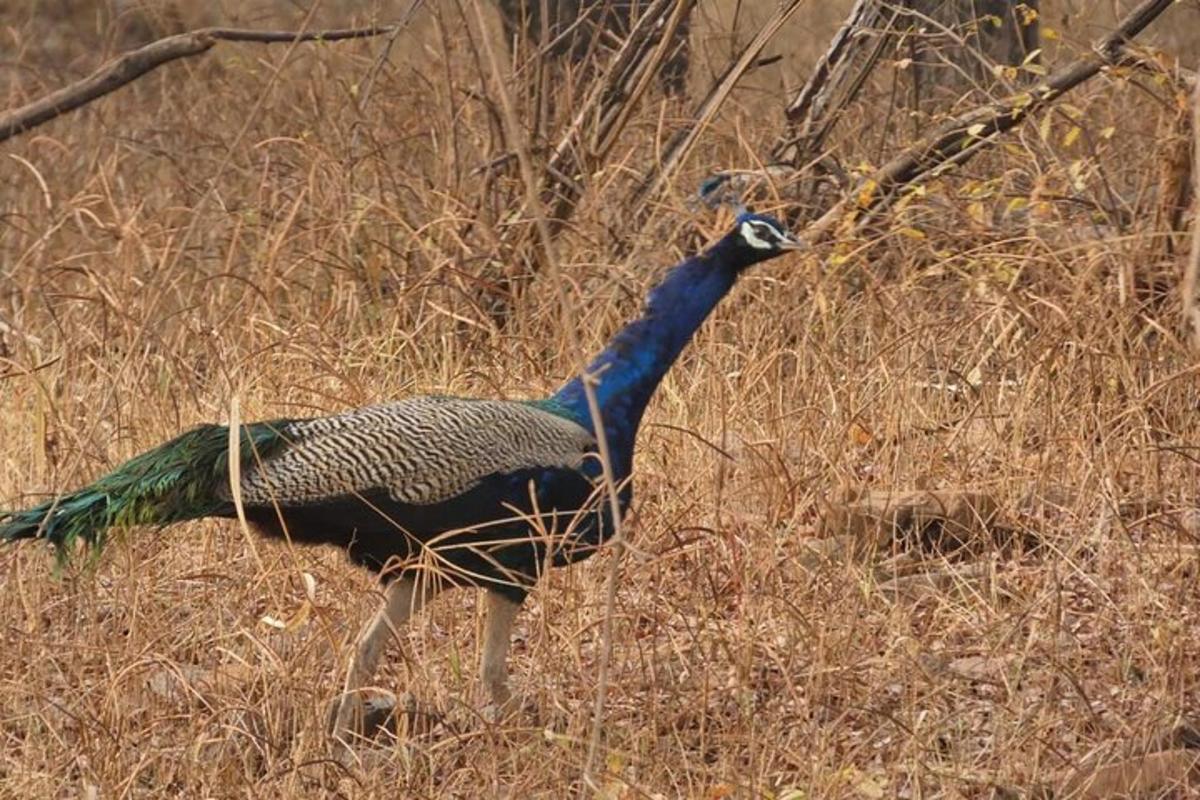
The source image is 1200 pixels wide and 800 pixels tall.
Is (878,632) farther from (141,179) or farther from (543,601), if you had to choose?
(141,179)

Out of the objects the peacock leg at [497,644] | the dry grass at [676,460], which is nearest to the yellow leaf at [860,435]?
the dry grass at [676,460]

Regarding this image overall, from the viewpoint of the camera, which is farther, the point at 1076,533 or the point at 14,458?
the point at 14,458

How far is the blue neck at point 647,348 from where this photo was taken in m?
4.09

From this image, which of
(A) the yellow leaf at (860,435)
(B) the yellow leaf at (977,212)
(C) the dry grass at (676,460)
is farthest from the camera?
(B) the yellow leaf at (977,212)

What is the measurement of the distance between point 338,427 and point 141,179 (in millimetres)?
4381

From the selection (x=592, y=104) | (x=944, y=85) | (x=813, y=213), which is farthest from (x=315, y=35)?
(x=944, y=85)

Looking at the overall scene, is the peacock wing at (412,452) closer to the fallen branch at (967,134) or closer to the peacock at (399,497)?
the peacock at (399,497)

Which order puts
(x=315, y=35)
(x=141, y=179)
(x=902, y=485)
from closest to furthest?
(x=902, y=485)
(x=315, y=35)
(x=141, y=179)

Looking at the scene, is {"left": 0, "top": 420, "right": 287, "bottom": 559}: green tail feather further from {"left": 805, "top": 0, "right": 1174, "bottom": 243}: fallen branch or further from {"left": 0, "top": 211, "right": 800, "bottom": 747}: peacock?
{"left": 805, "top": 0, "right": 1174, "bottom": 243}: fallen branch

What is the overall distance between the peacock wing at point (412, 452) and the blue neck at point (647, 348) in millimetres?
82

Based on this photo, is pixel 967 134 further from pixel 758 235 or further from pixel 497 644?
pixel 497 644

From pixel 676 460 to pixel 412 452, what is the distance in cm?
118

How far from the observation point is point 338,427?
4.03m

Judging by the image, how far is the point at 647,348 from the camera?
4.18 meters
